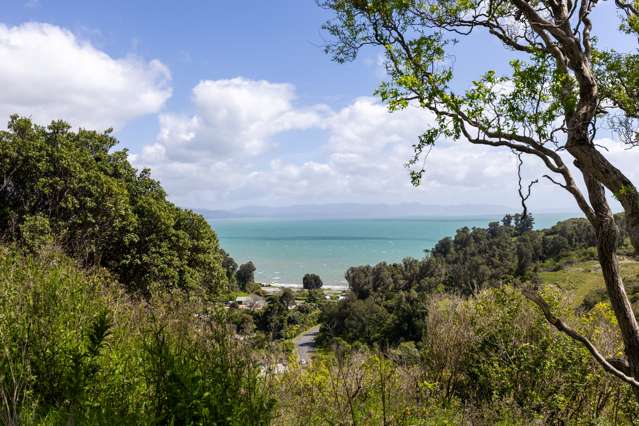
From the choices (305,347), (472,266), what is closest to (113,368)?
(305,347)

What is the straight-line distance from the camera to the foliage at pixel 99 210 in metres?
14.5

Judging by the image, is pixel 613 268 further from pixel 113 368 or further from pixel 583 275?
pixel 583 275

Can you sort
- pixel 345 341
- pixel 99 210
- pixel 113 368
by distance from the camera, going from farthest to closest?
pixel 99 210, pixel 345 341, pixel 113 368

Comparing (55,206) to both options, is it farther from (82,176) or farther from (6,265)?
(6,265)

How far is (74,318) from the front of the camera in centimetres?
467

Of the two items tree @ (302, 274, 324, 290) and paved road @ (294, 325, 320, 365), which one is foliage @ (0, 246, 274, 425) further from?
tree @ (302, 274, 324, 290)

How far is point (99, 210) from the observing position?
15.9 meters

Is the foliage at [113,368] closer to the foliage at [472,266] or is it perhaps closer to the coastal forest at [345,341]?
the coastal forest at [345,341]

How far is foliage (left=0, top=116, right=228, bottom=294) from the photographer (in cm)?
1455

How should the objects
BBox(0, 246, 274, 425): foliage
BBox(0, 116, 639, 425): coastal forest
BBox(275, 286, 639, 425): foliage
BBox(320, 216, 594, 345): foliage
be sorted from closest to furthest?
BBox(0, 246, 274, 425): foliage → BBox(0, 116, 639, 425): coastal forest → BBox(275, 286, 639, 425): foliage → BBox(320, 216, 594, 345): foliage

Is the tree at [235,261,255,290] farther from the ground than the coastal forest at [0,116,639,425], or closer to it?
closer to it

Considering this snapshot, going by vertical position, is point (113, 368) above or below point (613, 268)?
below

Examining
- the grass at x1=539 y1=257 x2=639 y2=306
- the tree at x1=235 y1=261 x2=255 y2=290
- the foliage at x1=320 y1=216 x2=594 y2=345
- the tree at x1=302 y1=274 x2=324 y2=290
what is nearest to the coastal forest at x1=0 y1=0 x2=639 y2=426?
the foliage at x1=320 y1=216 x2=594 y2=345

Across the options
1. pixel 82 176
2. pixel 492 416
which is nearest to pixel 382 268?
pixel 82 176
